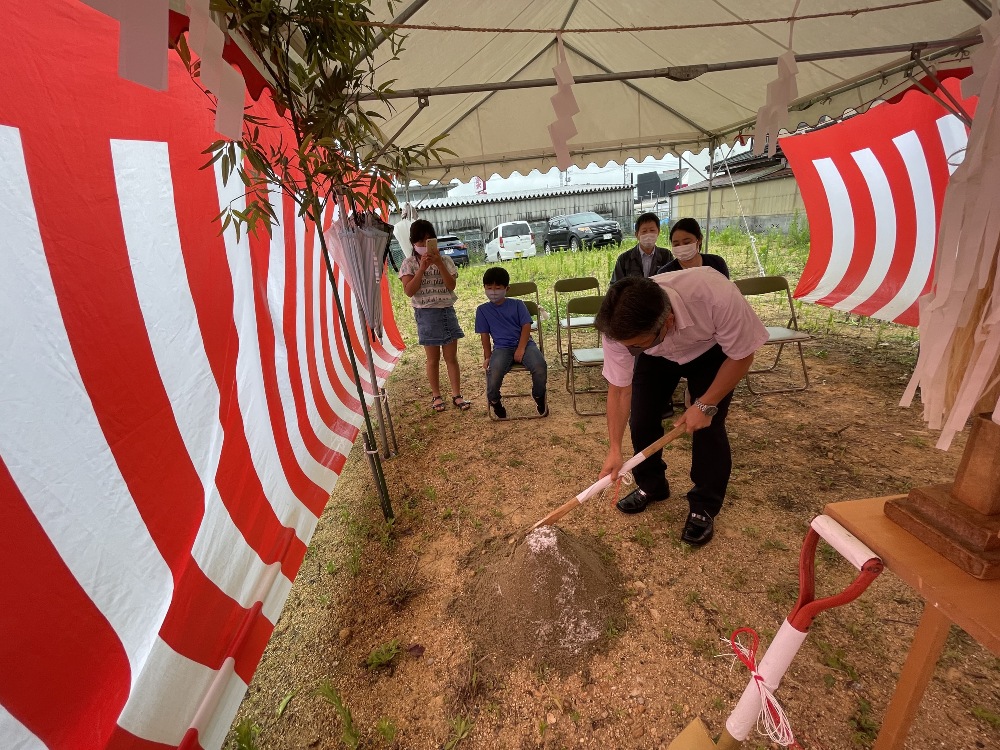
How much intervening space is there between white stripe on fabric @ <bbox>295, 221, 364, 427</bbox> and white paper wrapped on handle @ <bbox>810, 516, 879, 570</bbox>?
274 centimetres

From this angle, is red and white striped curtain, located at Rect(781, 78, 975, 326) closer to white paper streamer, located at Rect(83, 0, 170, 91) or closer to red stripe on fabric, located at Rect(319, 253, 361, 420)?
red stripe on fabric, located at Rect(319, 253, 361, 420)

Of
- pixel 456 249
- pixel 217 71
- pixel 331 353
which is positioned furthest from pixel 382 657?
pixel 456 249

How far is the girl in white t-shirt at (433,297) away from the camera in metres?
3.66

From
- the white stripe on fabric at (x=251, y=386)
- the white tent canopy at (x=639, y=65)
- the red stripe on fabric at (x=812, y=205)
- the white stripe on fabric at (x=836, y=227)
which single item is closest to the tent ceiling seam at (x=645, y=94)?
the white tent canopy at (x=639, y=65)

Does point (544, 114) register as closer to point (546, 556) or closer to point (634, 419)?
point (634, 419)

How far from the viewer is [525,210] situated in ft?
57.2

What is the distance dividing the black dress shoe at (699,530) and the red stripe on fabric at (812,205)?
17.7 feet

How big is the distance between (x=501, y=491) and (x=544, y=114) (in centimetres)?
424

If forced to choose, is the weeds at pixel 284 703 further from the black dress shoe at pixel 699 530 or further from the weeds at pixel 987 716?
the weeds at pixel 987 716

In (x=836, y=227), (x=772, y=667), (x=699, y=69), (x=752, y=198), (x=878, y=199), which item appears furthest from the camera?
(x=752, y=198)

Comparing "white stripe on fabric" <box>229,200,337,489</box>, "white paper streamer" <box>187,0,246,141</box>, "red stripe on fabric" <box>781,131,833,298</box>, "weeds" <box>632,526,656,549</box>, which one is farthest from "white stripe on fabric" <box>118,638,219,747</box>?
"red stripe on fabric" <box>781,131,833,298</box>

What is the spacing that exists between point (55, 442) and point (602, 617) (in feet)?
6.74

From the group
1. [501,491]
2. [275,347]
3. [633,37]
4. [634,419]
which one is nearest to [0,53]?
[275,347]

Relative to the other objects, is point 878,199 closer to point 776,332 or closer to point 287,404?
point 776,332
